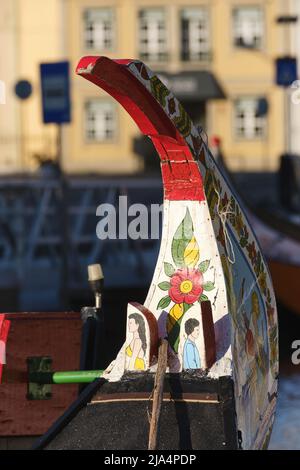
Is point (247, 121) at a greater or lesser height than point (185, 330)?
greater

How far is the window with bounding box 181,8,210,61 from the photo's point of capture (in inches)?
1853

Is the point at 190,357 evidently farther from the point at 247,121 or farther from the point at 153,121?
the point at 247,121

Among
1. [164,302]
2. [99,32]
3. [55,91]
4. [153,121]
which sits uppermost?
[99,32]

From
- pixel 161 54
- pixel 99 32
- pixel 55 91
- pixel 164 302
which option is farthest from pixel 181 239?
pixel 99 32

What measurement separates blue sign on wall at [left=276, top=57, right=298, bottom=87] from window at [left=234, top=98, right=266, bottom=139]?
2655cm

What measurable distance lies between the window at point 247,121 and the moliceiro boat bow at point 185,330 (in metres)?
40.3

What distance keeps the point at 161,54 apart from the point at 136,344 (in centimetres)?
4108

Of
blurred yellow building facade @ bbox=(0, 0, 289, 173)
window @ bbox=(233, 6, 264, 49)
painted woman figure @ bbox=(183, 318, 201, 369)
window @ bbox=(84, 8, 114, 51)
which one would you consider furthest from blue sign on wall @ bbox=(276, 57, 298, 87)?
window @ bbox=(84, 8, 114, 51)

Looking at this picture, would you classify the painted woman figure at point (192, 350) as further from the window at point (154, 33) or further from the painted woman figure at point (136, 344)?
the window at point (154, 33)

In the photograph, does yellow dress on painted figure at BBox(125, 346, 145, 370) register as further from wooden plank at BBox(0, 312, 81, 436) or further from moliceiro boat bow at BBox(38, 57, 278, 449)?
wooden plank at BBox(0, 312, 81, 436)

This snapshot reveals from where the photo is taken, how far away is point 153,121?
20.2ft

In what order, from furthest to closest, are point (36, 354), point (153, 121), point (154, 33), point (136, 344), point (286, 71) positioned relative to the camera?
point (154, 33), point (286, 71), point (36, 354), point (136, 344), point (153, 121)

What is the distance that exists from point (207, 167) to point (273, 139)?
40.4m

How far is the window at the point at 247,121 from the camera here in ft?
154
